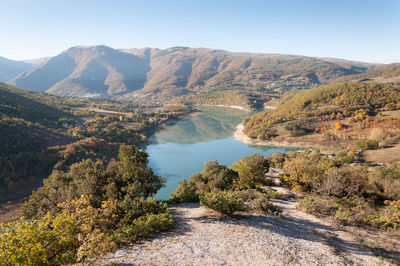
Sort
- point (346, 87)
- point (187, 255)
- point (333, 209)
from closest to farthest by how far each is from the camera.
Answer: point (187, 255), point (333, 209), point (346, 87)

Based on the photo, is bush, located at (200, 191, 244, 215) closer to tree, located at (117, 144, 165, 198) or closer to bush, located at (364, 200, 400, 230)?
tree, located at (117, 144, 165, 198)

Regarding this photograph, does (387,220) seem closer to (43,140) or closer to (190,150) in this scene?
(190,150)

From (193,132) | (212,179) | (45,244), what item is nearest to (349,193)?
(212,179)

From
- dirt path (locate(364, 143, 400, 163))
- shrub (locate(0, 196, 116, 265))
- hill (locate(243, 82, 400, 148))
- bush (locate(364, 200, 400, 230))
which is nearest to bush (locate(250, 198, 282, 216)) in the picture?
bush (locate(364, 200, 400, 230))

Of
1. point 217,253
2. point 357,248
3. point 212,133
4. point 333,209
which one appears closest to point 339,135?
point 212,133

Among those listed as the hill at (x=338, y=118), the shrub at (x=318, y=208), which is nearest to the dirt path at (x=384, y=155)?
the hill at (x=338, y=118)

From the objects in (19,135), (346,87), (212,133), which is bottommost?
(212,133)

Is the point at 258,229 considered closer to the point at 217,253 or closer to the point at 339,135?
the point at 217,253
